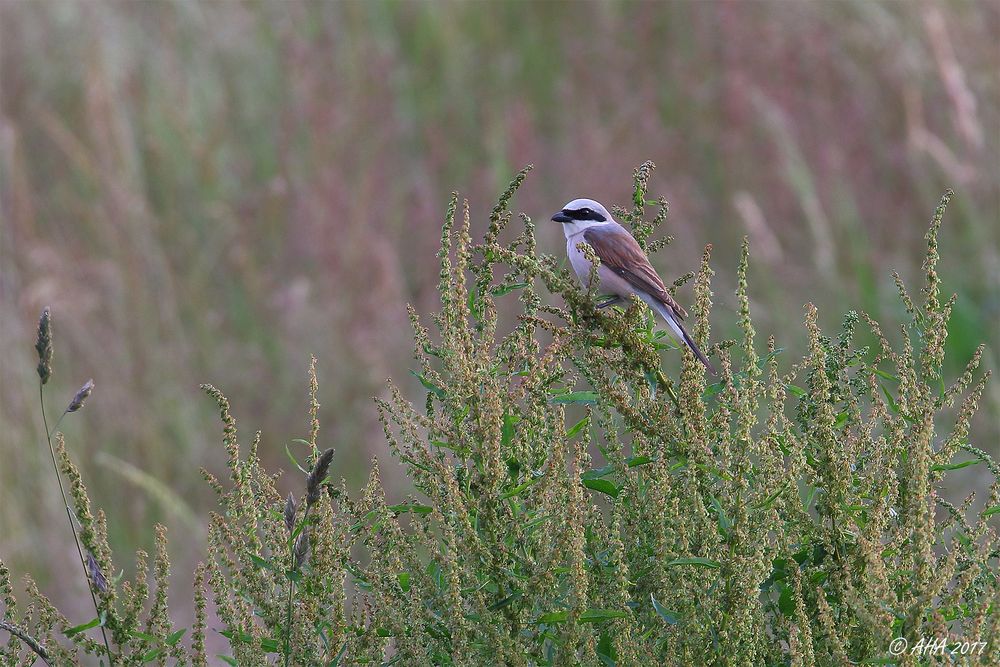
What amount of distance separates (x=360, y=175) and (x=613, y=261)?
4366 millimetres

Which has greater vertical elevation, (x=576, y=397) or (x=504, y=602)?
(x=576, y=397)

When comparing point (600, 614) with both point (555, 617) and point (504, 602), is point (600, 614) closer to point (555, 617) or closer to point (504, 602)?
point (555, 617)

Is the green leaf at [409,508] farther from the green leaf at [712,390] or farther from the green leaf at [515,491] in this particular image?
the green leaf at [712,390]

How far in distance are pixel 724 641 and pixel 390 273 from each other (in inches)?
215

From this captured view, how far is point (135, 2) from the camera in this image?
10.5 metres

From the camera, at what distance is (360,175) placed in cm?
837

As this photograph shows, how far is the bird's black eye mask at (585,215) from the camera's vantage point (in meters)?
4.61

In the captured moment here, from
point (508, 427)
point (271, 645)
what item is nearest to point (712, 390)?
point (508, 427)

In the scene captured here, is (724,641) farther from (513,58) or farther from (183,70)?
(183,70)

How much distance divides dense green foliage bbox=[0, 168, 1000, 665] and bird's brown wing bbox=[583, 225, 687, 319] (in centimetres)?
143

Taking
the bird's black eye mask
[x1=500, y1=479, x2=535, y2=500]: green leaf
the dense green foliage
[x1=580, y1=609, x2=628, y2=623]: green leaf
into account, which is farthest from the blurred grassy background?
[x1=580, y1=609, x2=628, y2=623]: green leaf

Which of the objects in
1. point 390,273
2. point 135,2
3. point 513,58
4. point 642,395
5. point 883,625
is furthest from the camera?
point 135,2

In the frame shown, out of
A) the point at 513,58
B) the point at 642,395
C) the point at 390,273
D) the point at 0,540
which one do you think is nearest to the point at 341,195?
the point at 390,273

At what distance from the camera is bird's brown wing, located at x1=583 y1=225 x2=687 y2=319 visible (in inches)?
160
